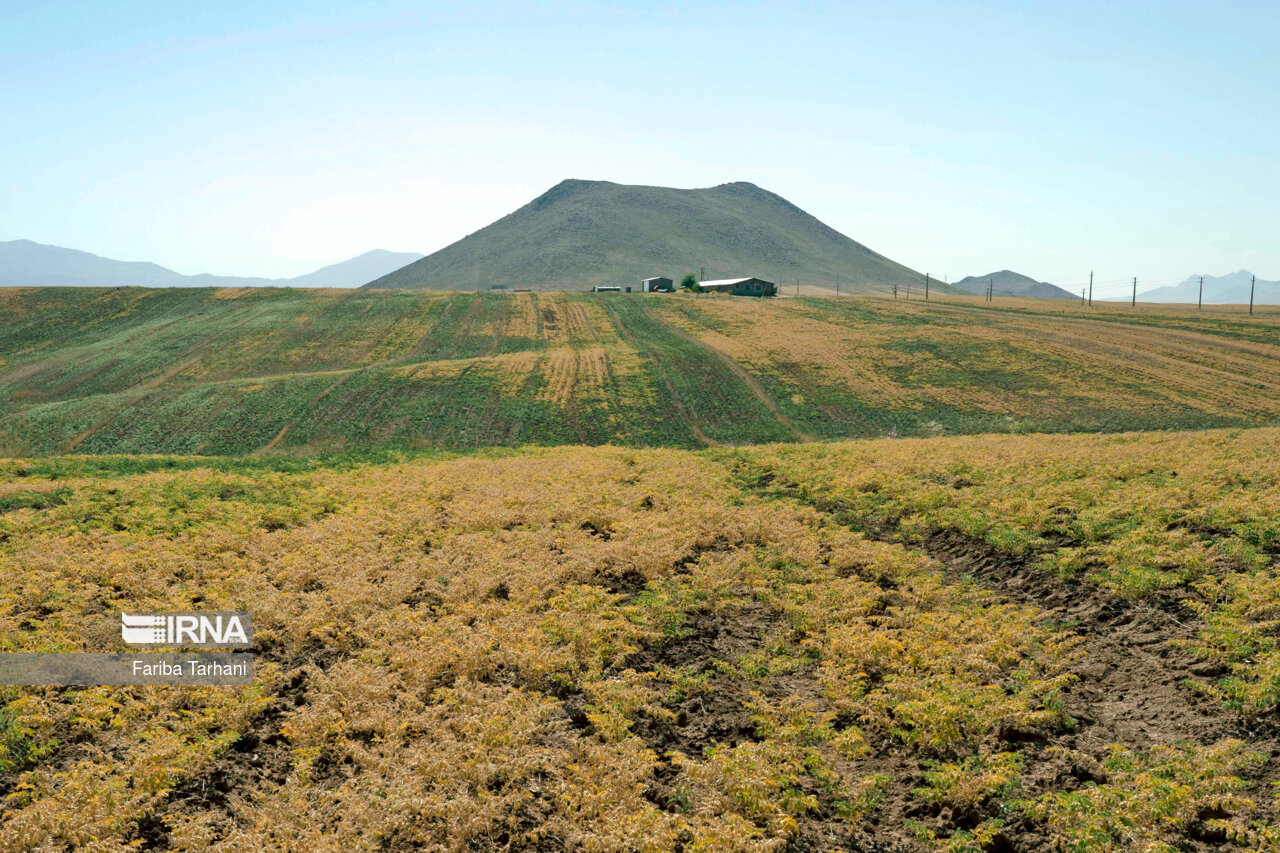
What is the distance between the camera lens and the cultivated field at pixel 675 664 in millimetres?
8320

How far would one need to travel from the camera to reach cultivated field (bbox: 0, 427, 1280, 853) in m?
8.32

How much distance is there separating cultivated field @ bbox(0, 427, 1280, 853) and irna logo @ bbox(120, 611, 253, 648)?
1.20 feet

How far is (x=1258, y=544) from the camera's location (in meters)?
14.3

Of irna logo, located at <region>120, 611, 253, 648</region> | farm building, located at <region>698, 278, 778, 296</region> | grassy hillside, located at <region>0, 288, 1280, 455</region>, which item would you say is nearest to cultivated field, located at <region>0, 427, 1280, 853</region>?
irna logo, located at <region>120, 611, 253, 648</region>

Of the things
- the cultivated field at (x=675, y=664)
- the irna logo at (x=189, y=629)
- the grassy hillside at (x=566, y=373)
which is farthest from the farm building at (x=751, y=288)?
the irna logo at (x=189, y=629)

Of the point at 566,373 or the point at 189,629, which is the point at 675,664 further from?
the point at 566,373

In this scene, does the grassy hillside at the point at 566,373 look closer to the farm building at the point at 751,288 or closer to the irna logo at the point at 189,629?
the farm building at the point at 751,288

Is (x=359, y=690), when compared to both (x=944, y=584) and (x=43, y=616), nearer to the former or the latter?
(x=43, y=616)

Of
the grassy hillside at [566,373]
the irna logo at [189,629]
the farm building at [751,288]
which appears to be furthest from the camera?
the farm building at [751,288]

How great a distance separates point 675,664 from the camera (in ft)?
41.6

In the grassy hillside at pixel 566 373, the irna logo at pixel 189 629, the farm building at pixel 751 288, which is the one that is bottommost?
the irna logo at pixel 189 629

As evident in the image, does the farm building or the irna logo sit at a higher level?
the farm building

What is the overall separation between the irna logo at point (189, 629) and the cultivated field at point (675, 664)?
0.37m

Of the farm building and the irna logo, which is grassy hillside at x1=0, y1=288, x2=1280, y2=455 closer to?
the farm building
